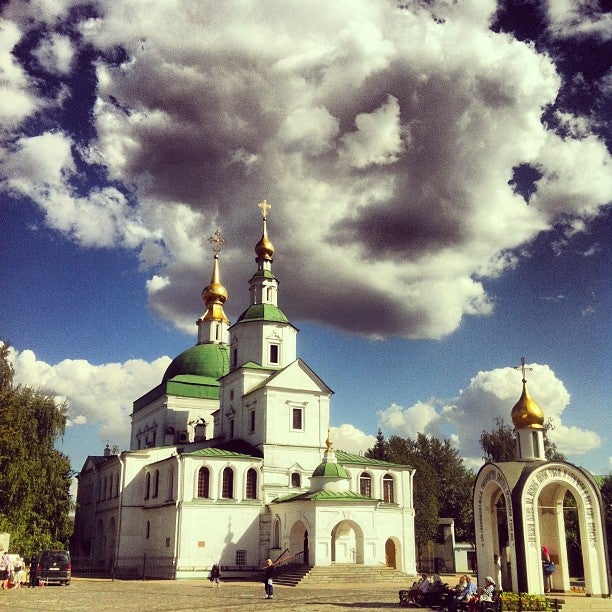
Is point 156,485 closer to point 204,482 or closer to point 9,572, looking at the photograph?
point 204,482

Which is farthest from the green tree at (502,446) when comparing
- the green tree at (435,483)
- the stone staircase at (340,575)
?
the stone staircase at (340,575)

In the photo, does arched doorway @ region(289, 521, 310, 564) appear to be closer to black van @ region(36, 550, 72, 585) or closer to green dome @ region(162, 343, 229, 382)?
black van @ region(36, 550, 72, 585)

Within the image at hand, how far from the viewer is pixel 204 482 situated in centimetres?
4038

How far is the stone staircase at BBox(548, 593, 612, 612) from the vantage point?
1992 cm

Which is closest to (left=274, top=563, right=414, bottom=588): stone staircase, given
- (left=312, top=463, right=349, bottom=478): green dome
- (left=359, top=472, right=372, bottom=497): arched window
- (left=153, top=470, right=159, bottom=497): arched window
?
(left=312, top=463, right=349, bottom=478): green dome

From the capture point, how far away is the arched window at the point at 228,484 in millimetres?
40562

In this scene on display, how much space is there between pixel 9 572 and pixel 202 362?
86.3ft

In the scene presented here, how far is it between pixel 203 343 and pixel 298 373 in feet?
50.6

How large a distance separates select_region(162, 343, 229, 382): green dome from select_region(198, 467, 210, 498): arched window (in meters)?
14.6

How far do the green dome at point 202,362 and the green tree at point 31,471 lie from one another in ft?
44.6

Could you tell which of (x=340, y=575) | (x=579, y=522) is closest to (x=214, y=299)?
(x=340, y=575)

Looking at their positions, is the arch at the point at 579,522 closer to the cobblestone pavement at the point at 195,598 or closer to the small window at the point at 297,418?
the cobblestone pavement at the point at 195,598

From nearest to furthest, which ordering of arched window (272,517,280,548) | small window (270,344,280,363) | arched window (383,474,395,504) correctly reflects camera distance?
arched window (272,517,280,548)
arched window (383,474,395,504)
small window (270,344,280,363)

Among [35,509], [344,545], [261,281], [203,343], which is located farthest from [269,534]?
[203,343]
